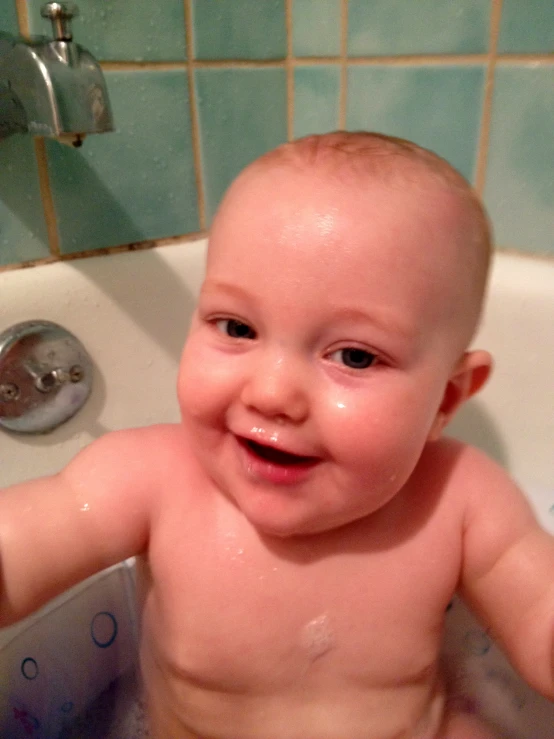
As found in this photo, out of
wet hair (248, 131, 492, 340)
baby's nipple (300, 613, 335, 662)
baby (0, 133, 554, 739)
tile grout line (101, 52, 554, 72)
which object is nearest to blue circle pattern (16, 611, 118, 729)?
baby (0, 133, 554, 739)

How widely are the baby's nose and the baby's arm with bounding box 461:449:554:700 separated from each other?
0.23 meters

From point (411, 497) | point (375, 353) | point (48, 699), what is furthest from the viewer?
point (48, 699)

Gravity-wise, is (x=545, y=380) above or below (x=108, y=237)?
below

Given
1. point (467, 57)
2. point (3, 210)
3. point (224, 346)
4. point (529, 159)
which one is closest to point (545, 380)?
point (529, 159)

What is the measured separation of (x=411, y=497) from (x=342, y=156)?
12.0 inches

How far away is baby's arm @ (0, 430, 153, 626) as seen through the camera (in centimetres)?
55

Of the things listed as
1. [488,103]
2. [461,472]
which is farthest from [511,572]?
[488,103]

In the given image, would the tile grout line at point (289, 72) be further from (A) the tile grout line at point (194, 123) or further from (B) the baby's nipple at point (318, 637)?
(B) the baby's nipple at point (318, 637)

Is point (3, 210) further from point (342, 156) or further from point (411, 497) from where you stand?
point (411, 497)

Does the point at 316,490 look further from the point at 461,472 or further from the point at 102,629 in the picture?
the point at 102,629

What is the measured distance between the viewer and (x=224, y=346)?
1.79ft

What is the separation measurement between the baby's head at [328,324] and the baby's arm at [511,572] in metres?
0.11

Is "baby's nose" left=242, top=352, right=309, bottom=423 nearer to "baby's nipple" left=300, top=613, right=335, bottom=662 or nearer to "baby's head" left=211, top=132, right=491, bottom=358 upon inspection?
"baby's head" left=211, top=132, right=491, bottom=358

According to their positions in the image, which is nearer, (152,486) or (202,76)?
(152,486)
